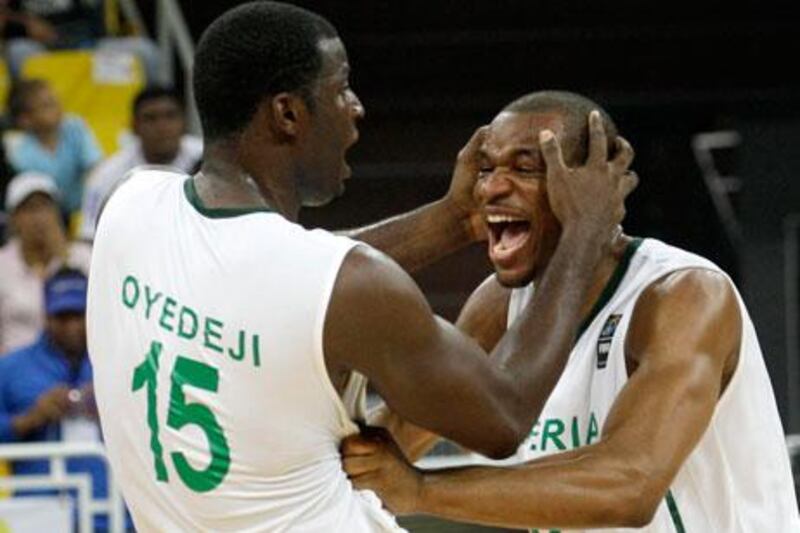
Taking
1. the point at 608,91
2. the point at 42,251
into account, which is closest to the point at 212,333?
the point at 42,251

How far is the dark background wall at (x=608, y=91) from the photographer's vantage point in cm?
951

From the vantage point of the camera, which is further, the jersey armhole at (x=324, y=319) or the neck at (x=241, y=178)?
the neck at (x=241, y=178)

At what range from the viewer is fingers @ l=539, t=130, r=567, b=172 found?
11.8 feet

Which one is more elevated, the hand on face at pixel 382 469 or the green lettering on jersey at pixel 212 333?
the green lettering on jersey at pixel 212 333

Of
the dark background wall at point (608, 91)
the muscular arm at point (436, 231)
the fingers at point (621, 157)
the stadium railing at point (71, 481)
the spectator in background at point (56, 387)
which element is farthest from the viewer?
the dark background wall at point (608, 91)

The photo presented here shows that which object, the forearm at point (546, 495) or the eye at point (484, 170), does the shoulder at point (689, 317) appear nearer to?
the forearm at point (546, 495)

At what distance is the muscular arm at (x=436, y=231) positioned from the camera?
13.4ft

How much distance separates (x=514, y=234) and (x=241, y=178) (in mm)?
697

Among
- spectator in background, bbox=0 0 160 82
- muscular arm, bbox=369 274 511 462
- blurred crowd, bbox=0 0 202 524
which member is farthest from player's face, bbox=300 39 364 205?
spectator in background, bbox=0 0 160 82

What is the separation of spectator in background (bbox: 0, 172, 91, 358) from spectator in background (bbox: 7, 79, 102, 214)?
1066mm

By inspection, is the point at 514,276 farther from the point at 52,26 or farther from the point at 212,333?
the point at 52,26

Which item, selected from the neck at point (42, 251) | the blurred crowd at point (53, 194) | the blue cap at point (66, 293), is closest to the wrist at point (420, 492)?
the blurred crowd at point (53, 194)

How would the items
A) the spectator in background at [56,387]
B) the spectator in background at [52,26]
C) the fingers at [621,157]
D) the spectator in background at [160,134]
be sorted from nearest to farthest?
the fingers at [621,157] → the spectator in background at [56,387] → the spectator in background at [160,134] → the spectator in background at [52,26]

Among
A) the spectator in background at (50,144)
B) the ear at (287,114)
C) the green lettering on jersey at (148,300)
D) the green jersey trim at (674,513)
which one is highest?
the ear at (287,114)
